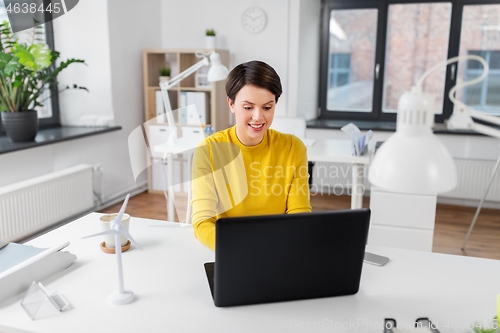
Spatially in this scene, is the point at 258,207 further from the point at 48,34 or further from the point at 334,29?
the point at 334,29

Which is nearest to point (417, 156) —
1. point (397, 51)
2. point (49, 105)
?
point (49, 105)

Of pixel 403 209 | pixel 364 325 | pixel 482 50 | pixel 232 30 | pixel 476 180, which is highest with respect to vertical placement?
pixel 232 30

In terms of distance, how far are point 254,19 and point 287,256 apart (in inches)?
143

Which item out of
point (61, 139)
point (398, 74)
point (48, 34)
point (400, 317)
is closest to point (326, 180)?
point (398, 74)

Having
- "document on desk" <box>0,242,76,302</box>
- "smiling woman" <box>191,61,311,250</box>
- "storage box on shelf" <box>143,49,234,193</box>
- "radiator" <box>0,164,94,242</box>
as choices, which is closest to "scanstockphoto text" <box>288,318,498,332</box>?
"smiling woman" <box>191,61,311,250</box>

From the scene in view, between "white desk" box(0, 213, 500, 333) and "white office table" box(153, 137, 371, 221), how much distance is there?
4.57 feet

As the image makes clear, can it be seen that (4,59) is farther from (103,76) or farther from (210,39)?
(210,39)

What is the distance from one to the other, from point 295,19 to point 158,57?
142 cm

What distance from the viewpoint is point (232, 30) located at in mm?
4414

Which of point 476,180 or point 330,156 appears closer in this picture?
point 330,156

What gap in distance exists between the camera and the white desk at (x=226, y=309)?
100cm

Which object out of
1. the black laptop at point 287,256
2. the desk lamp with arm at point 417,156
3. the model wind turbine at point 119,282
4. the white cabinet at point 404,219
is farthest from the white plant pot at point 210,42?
the desk lamp with arm at point 417,156

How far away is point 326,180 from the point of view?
4.46 m

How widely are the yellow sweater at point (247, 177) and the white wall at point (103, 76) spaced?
2377 mm
